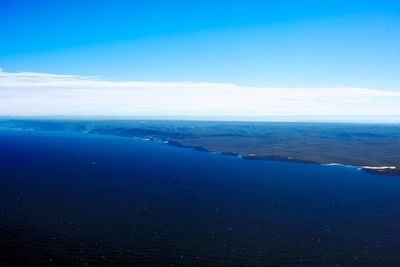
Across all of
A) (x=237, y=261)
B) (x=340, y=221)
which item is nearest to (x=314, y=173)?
(x=340, y=221)

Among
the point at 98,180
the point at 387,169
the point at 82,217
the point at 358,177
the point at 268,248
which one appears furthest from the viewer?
the point at 387,169

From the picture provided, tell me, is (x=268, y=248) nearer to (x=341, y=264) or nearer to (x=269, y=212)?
(x=341, y=264)

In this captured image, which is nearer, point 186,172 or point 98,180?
point 98,180

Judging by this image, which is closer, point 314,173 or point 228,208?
point 228,208

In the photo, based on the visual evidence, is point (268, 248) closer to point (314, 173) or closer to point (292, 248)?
point (292, 248)

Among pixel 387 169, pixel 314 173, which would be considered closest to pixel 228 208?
pixel 314 173

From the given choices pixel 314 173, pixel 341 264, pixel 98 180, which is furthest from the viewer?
pixel 314 173

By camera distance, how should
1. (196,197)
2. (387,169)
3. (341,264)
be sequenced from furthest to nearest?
(387,169) < (196,197) < (341,264)
